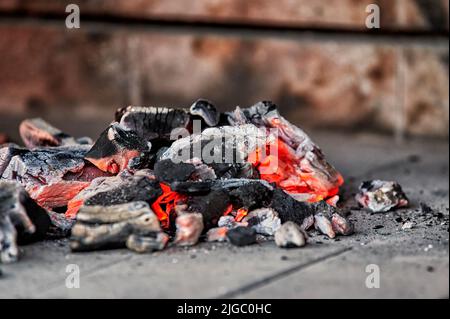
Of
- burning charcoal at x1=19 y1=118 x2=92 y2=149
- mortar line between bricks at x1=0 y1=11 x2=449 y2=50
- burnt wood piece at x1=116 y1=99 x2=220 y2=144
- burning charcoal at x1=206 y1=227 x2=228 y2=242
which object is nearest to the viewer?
burning charcoal at x1=206 y1=227 x2=228 y2=242

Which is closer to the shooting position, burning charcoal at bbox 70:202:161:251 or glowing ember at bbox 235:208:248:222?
burning charcoal at bbox 70:202:161:251

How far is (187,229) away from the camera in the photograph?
3.15 meters

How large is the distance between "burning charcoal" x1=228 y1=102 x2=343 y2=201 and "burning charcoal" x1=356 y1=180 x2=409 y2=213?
15 cm

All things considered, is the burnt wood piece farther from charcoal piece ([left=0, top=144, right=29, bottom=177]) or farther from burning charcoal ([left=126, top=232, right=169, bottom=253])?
burning charcoal ([left=126, top=232, right=169, bottom=253])

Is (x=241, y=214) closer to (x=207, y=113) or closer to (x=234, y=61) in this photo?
(x=207, y=113)

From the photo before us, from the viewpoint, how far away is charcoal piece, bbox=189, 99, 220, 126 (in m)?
3.79

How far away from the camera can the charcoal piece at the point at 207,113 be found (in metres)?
3.79

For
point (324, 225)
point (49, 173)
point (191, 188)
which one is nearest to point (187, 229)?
point (191, 188)

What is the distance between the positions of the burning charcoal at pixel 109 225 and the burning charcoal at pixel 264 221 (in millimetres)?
447

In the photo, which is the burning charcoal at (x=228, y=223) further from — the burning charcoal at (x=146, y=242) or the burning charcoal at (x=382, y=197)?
the burning charcoal at (x=382, y=197)

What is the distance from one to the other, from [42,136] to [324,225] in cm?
163

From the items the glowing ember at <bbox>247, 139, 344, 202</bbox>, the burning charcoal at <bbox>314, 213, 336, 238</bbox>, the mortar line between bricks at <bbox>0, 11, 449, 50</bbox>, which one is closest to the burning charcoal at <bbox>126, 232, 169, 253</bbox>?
the burning charcoal at <bbox>314, 213, 336, 238</bbox>
